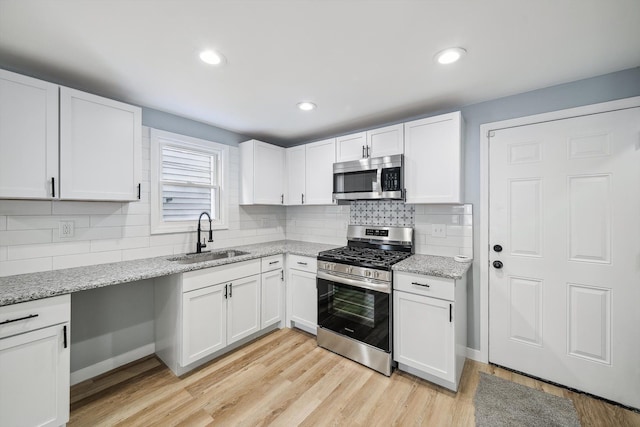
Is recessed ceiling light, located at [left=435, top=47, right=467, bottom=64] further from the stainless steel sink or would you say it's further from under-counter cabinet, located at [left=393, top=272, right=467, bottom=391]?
the stainless steel sink

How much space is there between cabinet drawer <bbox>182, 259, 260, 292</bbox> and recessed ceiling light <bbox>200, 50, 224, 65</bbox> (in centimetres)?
160

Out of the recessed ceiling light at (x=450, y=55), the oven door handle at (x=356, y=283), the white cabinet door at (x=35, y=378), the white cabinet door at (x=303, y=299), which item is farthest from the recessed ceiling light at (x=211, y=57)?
the white cabinet door at (x=303, y=299)

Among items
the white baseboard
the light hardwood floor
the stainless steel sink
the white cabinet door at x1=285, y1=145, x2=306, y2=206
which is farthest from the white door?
the white baseboard

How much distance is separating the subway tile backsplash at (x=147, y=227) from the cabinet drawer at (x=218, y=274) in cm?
65

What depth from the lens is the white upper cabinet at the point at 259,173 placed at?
325cm

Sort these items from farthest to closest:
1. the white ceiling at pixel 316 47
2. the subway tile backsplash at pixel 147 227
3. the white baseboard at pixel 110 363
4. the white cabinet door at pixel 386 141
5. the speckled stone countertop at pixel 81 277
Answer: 1. the white cabinet door at pixel 386 141
2. the white baseboard at pixel 110 363
3. the subway tile backsplash at pixel 147 227
4. the speckled stone countertop at pixel 81 277
5. the white ceiling at pixel 316 47

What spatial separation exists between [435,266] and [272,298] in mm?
1755

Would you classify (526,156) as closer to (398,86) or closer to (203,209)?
(398,86)

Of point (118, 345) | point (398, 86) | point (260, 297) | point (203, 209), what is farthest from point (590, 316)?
point (118, 345)

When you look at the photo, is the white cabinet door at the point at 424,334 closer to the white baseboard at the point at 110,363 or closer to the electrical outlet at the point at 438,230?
the electrical outlet at the point at 438,230

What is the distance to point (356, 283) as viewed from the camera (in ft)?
7.96

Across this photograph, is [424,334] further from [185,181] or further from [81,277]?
[185,181]

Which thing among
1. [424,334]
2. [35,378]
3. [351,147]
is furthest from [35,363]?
[351,147]

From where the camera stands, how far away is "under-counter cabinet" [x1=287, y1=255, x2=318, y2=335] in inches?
113
